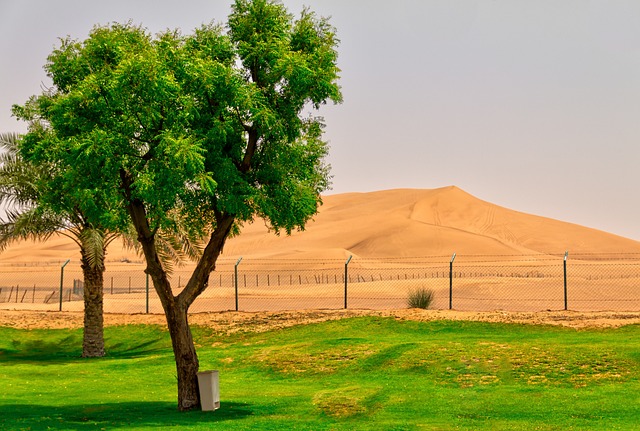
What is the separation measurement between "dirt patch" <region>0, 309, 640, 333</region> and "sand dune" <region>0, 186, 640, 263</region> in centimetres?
6069

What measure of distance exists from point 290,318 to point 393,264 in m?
66.3

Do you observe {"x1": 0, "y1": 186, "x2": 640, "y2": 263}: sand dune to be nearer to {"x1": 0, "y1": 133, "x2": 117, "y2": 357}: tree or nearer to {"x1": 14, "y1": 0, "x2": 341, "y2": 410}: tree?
{"x1": 0, "y1": 133, "x2": 117, "y2": 357}: tree

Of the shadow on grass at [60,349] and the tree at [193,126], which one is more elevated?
the tree at [193,126]

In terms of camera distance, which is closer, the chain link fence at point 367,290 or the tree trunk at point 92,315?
the tree trunk at point 92,315

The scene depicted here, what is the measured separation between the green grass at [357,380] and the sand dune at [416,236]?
67.2 m

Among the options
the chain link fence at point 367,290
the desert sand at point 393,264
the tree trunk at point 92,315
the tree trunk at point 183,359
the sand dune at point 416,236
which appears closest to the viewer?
the tree trunk at point 183,359

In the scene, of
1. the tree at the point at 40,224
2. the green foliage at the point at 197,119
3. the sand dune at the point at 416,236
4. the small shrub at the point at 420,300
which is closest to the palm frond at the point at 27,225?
the tree at the point at 40,224

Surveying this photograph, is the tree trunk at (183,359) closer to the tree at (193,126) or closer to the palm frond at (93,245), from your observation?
the tree at (193,126)

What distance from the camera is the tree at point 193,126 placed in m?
19.5

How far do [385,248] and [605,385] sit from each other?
318 ft

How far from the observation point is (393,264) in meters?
104

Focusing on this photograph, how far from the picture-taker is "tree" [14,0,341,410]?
19.5 meters

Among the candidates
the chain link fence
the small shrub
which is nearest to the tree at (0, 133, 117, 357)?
the chain link fence

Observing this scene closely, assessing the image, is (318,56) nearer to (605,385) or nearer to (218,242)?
(218,242)
